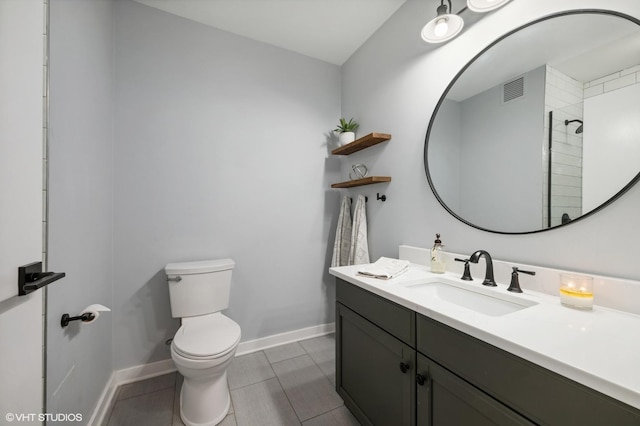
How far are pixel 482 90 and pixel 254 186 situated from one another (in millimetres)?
1700

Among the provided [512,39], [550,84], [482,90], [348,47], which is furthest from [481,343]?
[348,47]

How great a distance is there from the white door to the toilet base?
0.75 metres

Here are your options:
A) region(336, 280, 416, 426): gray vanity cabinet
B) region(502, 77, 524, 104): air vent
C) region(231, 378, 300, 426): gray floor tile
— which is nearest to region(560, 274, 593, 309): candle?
region(336, 280, 416, 426): gray vanity cabinet

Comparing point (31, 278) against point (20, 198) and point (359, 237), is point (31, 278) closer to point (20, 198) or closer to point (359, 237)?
point (20, 198)

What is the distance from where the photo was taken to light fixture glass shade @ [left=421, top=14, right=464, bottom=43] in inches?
51.9

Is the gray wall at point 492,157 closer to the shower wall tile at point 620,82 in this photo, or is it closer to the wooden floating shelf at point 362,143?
the shower wall tile at point 620,82

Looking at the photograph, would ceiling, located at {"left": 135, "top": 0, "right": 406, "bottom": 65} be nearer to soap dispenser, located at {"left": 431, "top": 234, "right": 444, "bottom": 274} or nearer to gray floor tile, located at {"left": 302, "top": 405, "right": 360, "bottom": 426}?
soap dispenser, located at {"left": 431, "top": 234, "right": 444, "bottom": 274}

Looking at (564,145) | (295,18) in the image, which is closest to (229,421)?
(564,145)

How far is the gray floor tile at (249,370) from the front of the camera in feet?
5.61

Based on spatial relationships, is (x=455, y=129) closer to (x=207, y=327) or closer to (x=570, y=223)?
(x=570, y=223)

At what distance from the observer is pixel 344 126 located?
7.22 feet

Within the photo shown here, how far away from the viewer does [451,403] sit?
81 centimetres

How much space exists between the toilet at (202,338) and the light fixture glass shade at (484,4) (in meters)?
2.11

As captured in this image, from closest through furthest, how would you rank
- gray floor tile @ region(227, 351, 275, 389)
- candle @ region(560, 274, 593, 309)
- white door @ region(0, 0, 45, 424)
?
white door @ region(0, 0, 45, 424) < candle @ region(560, 274, 593, 309) < gray floor tile @ region(227, 351, 275, 389)
